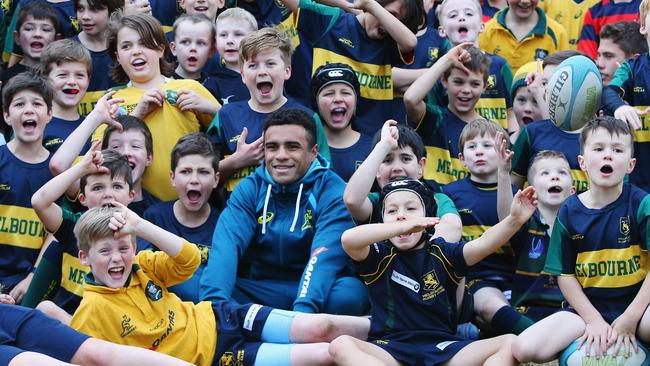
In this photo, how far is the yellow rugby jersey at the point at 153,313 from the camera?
6598 millimetres

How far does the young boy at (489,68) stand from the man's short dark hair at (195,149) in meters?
1.97

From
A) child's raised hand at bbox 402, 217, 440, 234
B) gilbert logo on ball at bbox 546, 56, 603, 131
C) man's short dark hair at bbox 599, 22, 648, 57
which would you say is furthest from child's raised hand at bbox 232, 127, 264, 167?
man's short dark hair at bbox 599, 22, 648, 57

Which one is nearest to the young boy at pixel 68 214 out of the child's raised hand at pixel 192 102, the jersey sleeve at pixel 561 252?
the child's raised hand at pixel 192 102

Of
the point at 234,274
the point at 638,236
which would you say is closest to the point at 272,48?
the point at 234,274

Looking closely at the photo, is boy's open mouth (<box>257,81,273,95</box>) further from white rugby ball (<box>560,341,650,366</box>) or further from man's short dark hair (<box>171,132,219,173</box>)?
white rugby ball (<box>560,341,650,366</box>)

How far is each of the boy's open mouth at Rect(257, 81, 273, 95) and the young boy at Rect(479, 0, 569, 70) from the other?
101 inches

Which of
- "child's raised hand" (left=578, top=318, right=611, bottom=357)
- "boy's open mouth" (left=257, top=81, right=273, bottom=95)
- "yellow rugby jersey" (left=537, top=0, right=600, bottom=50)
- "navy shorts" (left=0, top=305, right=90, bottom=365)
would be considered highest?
"yellow rugby jersey" (left=537, top=0, right=600, bottom=50)

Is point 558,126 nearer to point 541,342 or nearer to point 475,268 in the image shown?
point 475,268

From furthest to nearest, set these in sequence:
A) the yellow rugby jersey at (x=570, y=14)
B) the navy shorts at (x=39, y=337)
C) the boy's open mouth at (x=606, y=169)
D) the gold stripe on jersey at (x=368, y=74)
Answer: the yellow rugby jersey at (x=570, y=14) < the gold stripe on jersey at (x=368, y=74) < the boy's open mouth at (x=606, y=169) < the navy shorts at (x=39, y=337)

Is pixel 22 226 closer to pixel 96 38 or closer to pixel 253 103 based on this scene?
pixel 253 103

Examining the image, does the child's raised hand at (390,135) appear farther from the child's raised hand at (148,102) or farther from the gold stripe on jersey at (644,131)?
the gold stripe on jersey at (644,131)

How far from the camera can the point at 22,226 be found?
7.83 m

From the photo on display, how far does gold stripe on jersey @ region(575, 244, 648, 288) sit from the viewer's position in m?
6.83

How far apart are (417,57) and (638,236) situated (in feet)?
9.27
